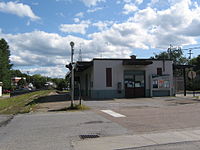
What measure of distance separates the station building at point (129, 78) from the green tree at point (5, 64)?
50.4 meters

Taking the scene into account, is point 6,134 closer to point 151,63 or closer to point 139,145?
point 139,145

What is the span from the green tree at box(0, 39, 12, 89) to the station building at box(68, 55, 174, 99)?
165ft

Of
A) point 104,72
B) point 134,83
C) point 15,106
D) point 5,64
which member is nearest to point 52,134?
point 15,106

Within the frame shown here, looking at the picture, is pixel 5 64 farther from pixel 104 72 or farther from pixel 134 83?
pixel 134 83

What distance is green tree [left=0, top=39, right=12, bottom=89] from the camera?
2840 inches

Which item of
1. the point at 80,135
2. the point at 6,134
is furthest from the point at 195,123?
Answer: the point at 6,134

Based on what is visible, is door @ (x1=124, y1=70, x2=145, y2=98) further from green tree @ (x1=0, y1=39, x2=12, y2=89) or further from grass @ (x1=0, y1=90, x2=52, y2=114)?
green tree @ (x1=0, y1=39, x2=12, y2=89)

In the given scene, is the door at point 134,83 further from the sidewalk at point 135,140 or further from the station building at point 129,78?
the sidewalk at point 135,140

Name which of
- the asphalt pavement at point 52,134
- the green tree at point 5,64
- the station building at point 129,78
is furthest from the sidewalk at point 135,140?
the green tree at point 5,64

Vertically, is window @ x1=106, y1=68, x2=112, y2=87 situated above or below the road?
above

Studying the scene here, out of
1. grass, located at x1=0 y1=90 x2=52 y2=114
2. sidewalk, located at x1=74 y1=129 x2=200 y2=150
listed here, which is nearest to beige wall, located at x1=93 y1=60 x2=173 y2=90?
grass, located at x1=0 y1=90 x2=52 y2=114

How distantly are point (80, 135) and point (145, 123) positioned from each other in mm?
3377

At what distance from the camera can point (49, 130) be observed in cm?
976

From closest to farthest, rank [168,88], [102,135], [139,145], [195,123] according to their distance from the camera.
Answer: [139,145], [102,135], [195,123], [168,88]
